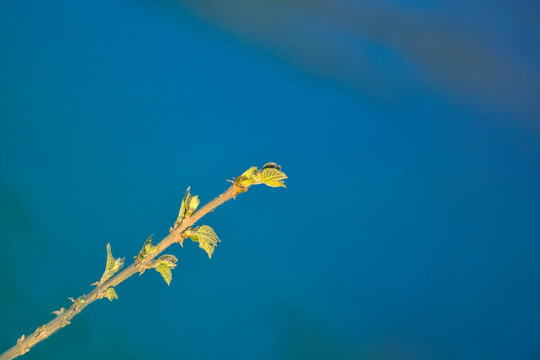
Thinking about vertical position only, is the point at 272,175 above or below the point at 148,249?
above

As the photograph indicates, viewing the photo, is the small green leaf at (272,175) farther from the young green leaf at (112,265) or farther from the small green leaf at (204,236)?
the young green leaf at (112,265)

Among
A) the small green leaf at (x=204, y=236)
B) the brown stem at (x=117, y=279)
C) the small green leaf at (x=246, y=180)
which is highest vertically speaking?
the small green leaf at (x=246, y=180)

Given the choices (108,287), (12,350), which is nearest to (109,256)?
(108,287)

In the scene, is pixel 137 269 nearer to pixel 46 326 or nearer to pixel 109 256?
pixel 109 256

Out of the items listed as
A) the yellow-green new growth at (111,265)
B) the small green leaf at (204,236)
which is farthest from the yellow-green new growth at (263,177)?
the yellow-green new growth at (111,265)

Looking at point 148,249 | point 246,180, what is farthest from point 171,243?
point 246,180

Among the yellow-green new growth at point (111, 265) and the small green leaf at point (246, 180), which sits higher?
the small green leaf at point (246, 180)

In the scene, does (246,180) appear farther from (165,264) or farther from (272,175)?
(165,264)
